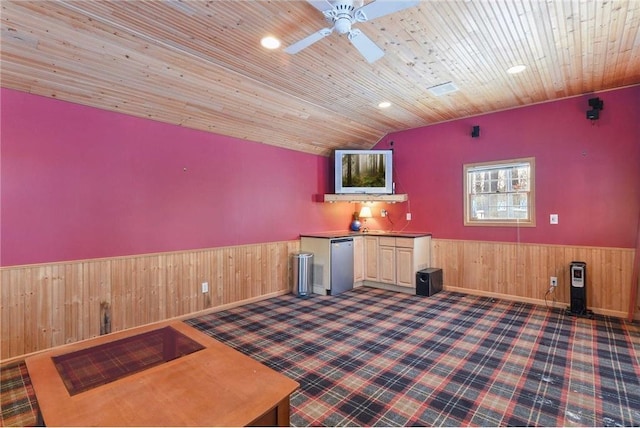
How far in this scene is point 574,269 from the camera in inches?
162

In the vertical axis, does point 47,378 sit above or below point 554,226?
below

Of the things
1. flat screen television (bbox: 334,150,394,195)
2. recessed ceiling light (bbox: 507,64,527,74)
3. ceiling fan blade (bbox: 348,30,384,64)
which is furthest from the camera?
flat screen television (bbox: 334,150,394,195)

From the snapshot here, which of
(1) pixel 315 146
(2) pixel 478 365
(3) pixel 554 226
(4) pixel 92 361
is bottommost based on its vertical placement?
(2) pixel 478 365

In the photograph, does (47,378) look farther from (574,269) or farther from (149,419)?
(574,269)

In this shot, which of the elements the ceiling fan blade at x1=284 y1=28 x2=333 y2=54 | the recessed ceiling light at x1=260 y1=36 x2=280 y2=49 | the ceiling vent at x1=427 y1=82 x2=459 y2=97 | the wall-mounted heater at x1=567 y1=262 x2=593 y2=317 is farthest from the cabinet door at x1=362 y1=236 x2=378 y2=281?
the ceiling fan blade at x1=284 y1=28 x2=333 y2=54

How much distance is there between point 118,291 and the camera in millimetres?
3541

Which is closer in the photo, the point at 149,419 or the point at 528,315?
the point at 149,419

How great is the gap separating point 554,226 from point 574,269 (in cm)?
66

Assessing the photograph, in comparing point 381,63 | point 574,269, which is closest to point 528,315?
point 574,269

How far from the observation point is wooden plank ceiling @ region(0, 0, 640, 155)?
240cm

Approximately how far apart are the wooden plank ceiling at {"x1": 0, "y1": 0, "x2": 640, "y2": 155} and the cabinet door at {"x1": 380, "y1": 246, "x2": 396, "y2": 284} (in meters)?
2.39

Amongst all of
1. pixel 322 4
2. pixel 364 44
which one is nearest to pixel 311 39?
pixel 322 4

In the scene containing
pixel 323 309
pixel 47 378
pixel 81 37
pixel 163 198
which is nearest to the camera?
pixel 47 378

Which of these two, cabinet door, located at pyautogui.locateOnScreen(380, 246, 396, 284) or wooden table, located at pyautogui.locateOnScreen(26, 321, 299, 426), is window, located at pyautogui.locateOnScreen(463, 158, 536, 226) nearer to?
cabinet door, located at pyautogui.locateOnScreen(380, 246, 396, 284)
